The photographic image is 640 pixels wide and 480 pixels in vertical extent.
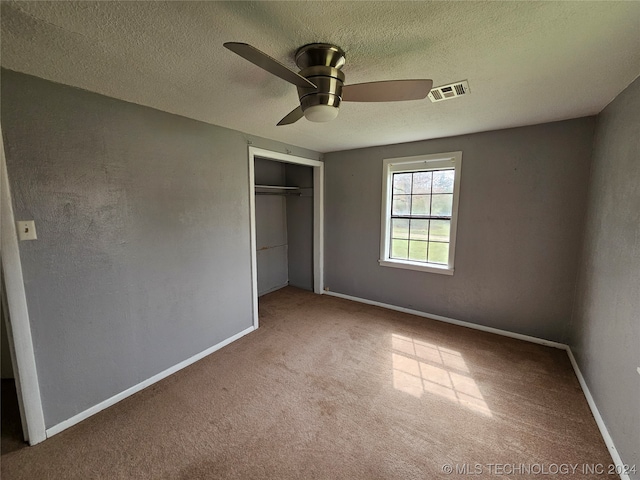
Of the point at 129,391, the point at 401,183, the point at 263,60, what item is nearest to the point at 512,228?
the point at 401,183

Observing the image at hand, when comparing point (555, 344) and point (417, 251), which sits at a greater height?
point (417, 251)

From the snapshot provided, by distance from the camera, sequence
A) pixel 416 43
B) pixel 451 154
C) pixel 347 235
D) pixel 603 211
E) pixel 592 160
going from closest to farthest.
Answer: pixel 416 43 < pixel 603 211 < pixel 592 160 < pixel 451 154 < pixel 347 235

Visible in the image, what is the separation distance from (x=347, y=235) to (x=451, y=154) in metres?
1.76

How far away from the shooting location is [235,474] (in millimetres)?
1472

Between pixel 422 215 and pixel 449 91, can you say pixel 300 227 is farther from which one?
pixel 449 91

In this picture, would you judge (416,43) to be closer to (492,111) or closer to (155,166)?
(492,111)

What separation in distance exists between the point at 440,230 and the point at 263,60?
2.90 metres

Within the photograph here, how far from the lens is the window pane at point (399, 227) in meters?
3.58

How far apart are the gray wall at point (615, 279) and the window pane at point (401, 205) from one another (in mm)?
1737

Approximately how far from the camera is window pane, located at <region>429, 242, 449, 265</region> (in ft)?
10.8

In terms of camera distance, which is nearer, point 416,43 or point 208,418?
point 416,43

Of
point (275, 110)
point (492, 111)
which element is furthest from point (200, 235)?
point (492, 111)

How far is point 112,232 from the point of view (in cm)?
194

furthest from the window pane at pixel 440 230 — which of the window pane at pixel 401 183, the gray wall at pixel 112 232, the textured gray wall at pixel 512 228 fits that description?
the gray wall at pixel 112 232
